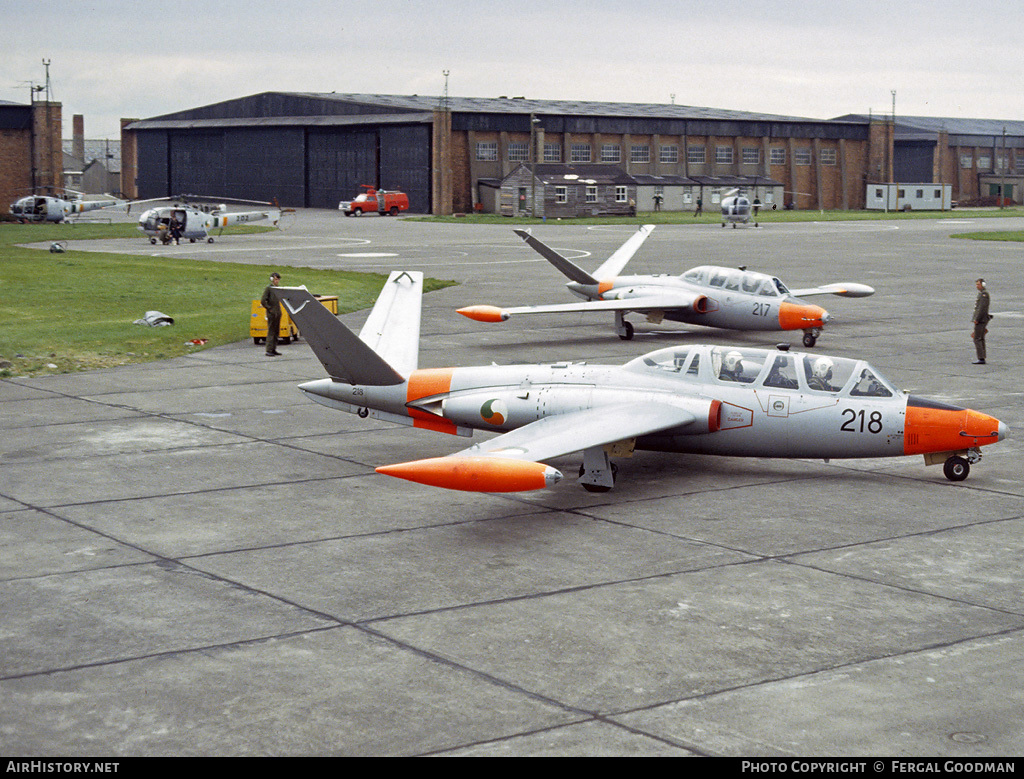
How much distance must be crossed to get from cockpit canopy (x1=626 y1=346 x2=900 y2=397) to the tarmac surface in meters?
1.47

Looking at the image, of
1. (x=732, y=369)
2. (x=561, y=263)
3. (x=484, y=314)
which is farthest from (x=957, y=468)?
(x=561, y=263)

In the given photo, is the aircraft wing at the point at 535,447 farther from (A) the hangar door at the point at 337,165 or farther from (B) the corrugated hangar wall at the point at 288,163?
(A) the hangar door at the point at 337,165

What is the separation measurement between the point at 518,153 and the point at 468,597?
124815 millimetres

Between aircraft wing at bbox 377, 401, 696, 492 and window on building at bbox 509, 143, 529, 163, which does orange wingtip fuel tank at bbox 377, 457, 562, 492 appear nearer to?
aircraft wing at bbox 377, 401, 696, 492

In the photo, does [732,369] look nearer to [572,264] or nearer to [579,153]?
[572,264]

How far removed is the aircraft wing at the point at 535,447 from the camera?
600 inches

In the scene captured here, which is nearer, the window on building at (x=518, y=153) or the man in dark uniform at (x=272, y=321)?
the man in dark uniform at (x=272, y=321)

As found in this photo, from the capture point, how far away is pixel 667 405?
1930 centimetres

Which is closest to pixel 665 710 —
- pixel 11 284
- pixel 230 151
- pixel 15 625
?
pixel 15 625

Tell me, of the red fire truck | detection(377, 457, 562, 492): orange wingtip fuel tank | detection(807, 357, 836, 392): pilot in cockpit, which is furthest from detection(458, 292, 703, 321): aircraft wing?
the red fire truck

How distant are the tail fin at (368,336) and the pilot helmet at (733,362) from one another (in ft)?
17.3

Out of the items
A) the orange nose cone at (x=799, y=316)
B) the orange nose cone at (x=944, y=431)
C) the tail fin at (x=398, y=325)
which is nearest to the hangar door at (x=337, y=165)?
the orange nose cone at (x=799, y=316)

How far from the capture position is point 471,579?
14.4m

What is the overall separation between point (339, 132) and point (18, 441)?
119441mm
